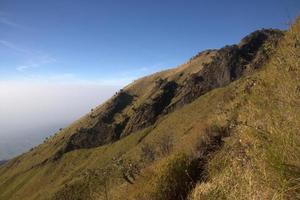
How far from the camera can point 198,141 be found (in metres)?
16.7

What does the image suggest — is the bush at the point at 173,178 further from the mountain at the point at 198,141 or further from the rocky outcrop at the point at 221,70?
the rocky outcrop at the point at 221,70

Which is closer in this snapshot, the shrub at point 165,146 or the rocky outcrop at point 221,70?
the shrub at point 165,146

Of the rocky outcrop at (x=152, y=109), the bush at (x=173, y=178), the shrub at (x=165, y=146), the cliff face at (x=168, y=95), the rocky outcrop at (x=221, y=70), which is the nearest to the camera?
the bush at (x=173, y=178)

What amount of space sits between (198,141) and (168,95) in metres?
163

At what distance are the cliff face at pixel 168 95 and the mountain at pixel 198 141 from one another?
0.56 metres

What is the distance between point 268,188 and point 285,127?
0.90 m

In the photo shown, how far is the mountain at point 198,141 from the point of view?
570 cm

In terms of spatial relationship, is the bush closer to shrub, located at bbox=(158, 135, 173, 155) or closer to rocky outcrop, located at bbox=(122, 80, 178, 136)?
shrub, located at bbox=(158, 135, 173, 155)

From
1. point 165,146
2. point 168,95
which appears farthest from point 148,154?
point 168,95

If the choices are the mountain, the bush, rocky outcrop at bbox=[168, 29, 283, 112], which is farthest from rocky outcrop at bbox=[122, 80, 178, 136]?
the bush

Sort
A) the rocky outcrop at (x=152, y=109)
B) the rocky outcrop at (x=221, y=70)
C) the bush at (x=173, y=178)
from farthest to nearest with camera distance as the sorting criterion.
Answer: the rocky outcrop at (x=152, y=109)
the rocky outcrop at (x=221, y=70)
the bush at (x=173, y=178)

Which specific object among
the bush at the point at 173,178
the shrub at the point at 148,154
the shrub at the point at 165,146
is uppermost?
the bush at the point at 173,178

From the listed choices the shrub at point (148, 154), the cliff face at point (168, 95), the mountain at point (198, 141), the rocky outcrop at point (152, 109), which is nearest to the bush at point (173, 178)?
the mountain at point (198, 141)

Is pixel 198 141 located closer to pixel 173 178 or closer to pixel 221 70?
pixel 173 178
